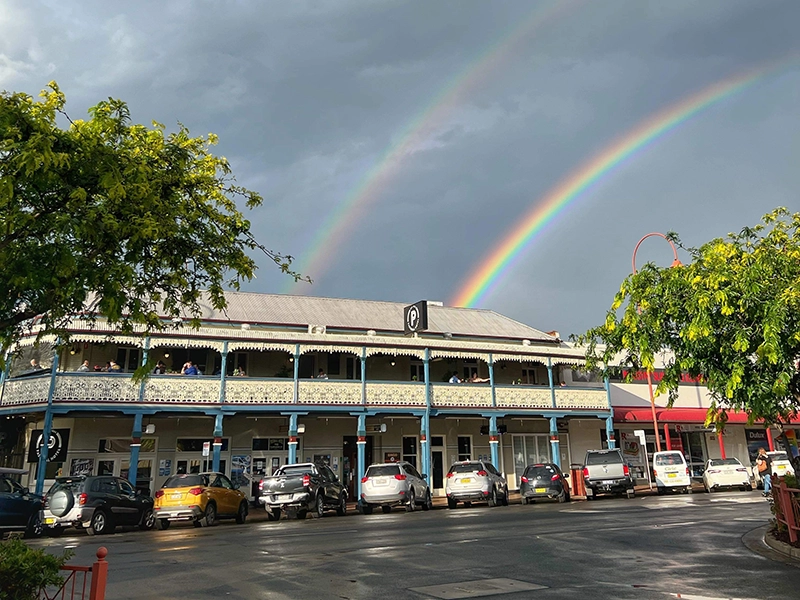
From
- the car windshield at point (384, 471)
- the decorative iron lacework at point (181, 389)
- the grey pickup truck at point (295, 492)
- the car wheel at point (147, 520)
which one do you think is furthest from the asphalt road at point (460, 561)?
the decorative iron lacework at point (181, 389)

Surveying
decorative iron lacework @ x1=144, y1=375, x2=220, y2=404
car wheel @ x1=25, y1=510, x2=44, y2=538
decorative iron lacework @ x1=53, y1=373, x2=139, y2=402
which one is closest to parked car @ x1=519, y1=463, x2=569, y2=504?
decorative iron lacework @ x1=144, y1=375, x2=220, y2=404

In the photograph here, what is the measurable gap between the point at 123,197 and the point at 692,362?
8.99m

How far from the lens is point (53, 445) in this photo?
2483 centimetres

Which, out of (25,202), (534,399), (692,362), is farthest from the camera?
(534,399)

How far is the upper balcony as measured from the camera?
2466cm

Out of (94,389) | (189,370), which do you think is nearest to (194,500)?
(94,389)

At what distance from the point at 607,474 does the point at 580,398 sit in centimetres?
727

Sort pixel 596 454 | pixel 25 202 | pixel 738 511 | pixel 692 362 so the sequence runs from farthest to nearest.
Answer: pixel 596 454 < pixel 738 511 < pixel 692 362 < pixel 25 202

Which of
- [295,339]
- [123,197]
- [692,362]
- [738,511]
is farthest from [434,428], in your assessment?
[123,197]

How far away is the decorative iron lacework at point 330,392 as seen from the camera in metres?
28.0

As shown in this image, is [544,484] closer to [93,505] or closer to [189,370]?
→ [189,370]

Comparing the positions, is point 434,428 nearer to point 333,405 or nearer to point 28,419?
point 333,405

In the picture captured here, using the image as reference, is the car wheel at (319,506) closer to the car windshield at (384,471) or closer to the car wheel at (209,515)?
the car windshield at (384,471)

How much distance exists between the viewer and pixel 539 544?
1261 cm
